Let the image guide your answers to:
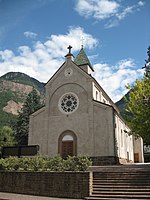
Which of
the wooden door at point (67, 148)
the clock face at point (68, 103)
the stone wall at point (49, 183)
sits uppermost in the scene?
the clock face at point (68, 103)

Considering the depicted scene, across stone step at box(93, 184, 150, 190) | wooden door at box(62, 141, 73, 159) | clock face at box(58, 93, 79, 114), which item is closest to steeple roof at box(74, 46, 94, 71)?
clock face at box(58, 93, 79, 114)

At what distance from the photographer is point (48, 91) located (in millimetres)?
30109

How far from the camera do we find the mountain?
364 feet

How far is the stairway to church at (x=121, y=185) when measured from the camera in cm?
1187

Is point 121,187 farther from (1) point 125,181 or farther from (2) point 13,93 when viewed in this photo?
(2) point 13,93


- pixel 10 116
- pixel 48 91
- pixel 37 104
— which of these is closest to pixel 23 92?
pixel 10 116

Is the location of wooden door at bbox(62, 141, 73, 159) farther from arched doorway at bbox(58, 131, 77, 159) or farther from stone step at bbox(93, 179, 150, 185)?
stone step at bbox(93, 179, 150, 185)

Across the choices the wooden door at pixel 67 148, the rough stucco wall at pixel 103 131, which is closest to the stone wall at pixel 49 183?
the wooden door at pixel 67 148

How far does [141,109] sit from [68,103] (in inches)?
413

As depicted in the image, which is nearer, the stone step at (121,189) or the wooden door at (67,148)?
the stone step at (121,189)

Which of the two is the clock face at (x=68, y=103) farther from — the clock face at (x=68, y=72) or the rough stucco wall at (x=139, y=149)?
the rough stucco wall at (x=139, y=149)

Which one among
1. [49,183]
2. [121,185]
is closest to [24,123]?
[49,183]

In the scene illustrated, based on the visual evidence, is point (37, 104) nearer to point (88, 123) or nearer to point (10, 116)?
point (88, 123)

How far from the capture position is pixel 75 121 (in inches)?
1064
